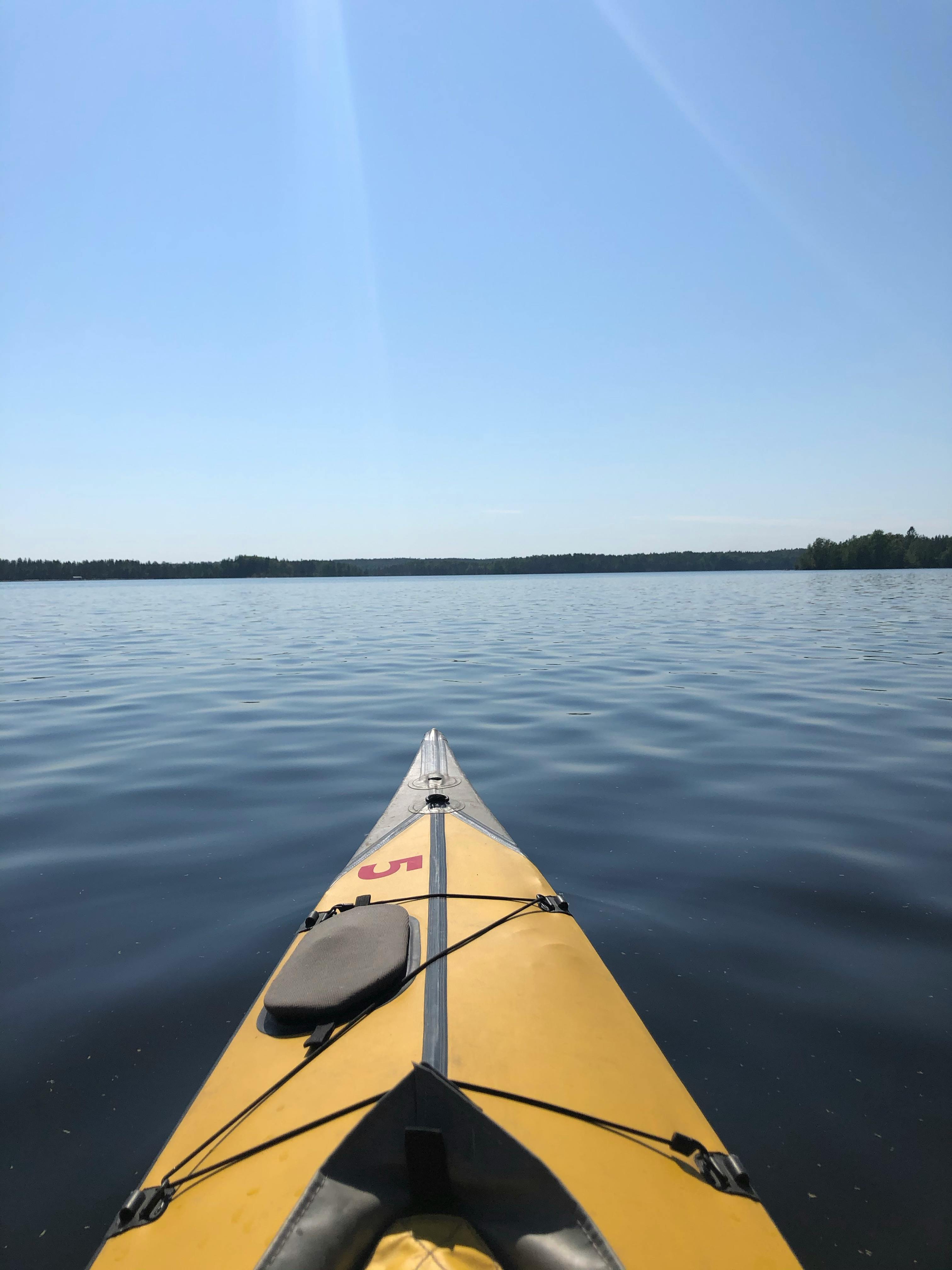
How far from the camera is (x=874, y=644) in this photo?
650 inches

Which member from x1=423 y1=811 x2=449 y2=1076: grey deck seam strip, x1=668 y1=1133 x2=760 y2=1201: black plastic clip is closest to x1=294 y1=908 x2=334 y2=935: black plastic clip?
x1=423 y1=811 x2=449 y2=1076: grey deck seam strip

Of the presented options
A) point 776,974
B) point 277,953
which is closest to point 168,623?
point 277,953

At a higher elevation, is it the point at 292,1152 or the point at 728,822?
the point at 292,1152

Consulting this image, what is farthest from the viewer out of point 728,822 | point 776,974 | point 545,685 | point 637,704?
point 545,685

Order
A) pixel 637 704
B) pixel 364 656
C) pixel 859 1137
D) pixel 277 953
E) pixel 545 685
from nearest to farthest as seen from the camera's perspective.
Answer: pixel 859 1137 < pixel 277 953 < pixel 637 704 < pixel 545 685 < pixel 364 656

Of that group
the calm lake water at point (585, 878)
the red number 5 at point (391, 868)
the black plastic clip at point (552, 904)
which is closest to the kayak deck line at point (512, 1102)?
the calm lake water at point (585, 878)

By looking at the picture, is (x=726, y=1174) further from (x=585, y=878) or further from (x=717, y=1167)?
(x=585, y=878)

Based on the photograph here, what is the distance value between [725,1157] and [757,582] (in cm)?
6432

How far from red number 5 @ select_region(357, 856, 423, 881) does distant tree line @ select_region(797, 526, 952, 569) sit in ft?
314

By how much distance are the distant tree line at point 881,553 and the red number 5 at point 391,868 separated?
9585cm

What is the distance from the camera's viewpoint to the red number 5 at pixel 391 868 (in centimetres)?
400

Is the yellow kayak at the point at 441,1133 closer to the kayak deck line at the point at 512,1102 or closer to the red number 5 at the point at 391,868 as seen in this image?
the kayak deck line at the point at 512,1102

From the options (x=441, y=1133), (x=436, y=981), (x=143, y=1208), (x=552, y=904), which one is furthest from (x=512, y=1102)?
(x=552, y=904)

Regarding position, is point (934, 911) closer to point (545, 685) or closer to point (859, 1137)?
point (859, 1137)
